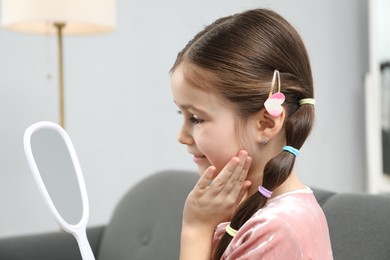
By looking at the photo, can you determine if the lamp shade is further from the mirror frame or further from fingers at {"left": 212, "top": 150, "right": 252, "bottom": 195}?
fingers at {"left": 212, "top": 150, "right": 252, "bottom": 195}

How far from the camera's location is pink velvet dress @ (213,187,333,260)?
928mm

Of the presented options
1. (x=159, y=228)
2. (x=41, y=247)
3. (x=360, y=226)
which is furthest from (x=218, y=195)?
(x=41, y=247)

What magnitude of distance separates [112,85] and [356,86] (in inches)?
52.2

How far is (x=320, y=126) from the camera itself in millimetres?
3428

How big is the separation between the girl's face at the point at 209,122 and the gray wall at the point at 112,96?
6.13 feet

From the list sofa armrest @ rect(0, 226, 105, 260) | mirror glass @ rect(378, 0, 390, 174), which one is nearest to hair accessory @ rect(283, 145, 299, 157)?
sofa armrest @ rect(0, 226, 105, 260)

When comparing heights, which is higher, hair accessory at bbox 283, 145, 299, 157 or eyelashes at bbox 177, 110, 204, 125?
eyelashes at bbox 177, 110, 204, 125

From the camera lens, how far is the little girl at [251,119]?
38.4 inches

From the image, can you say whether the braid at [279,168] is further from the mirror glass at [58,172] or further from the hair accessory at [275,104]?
the mirror glass at [58,172]

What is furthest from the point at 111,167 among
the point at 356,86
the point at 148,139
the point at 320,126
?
the point at 356,86

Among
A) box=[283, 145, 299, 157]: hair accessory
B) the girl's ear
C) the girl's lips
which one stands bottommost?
the girl's lips

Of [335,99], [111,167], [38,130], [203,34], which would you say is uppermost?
[203,34]

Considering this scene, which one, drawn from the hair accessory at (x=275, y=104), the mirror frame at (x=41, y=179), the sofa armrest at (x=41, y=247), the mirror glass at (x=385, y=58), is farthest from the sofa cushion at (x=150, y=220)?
the mirror glass at (x=385, y=58)

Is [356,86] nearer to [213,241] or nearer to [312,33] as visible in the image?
[312,33]
